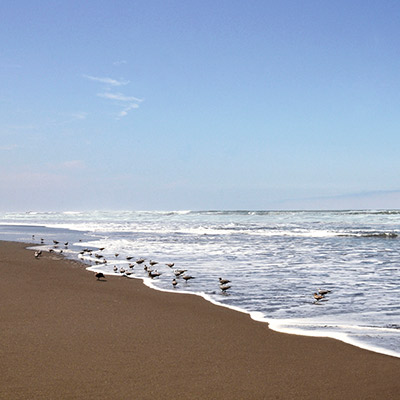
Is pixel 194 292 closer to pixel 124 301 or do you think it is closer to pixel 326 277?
pixel 124 301

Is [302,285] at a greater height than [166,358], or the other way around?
[166,358]

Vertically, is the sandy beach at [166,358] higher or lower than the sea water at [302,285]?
higher

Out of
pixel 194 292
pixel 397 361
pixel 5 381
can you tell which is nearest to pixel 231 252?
pixel 194 292

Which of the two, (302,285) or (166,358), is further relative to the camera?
(302,285)

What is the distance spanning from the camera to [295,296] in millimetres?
9805

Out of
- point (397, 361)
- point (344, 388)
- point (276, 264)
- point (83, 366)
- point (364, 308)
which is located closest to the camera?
point (344, 388)

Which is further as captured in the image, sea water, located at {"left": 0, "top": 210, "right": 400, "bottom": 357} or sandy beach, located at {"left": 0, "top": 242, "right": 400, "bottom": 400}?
sea water, located at {"left": 0, "top": 210, "right": 400, "bottom": 357}

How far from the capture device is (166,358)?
5336 mm

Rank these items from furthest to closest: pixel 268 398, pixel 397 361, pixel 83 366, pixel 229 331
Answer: pixel 229 331 → pixel 397 361 → pixel 83 366 → pixel 268 398

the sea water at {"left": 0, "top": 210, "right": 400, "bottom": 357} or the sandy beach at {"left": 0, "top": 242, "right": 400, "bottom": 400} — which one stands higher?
the sandy beach at {"left": 0, "top": 242, "right": 400, "bottom": 400}

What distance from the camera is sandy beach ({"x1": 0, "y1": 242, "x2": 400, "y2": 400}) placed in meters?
4.41

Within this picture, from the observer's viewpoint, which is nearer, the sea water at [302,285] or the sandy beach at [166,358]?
the sandy beach at [166,358]

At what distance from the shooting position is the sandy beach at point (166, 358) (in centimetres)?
441

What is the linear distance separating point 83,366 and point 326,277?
9167 mm
